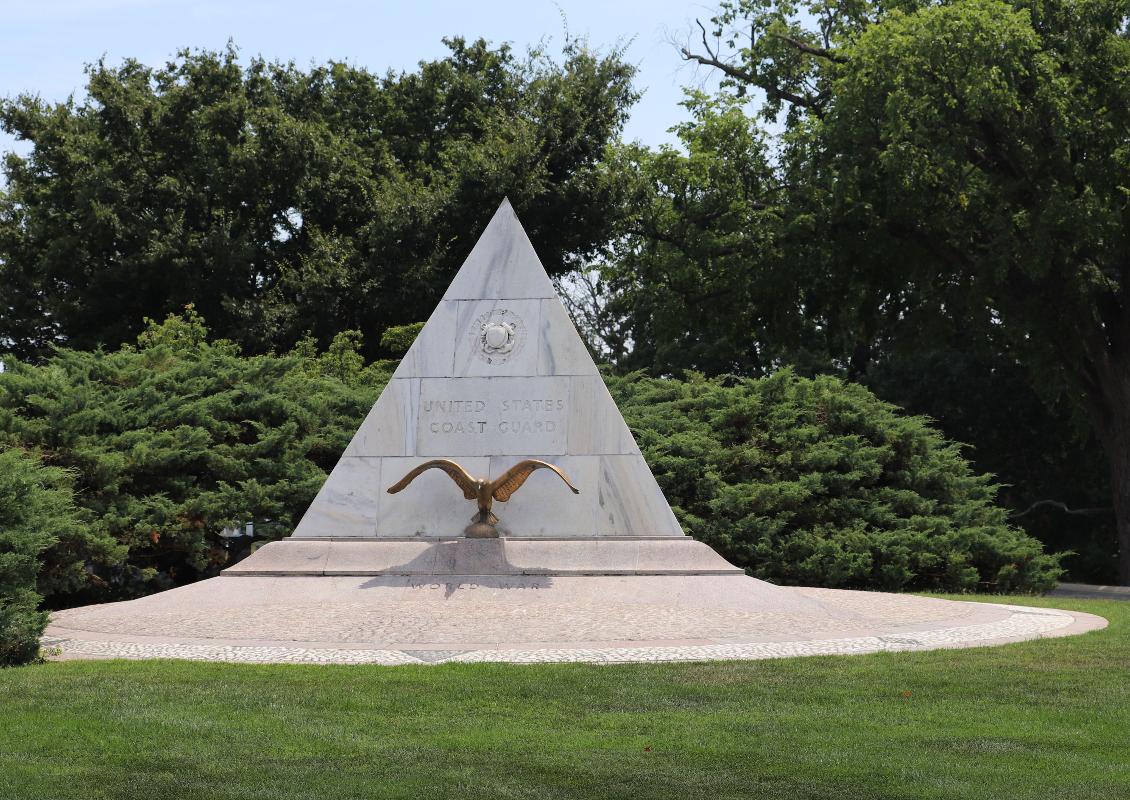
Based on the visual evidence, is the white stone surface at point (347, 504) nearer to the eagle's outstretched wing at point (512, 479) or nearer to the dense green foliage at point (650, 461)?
the eagle's outstretched wing at point (512, 479)

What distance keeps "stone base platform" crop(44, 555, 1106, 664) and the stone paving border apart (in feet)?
0.05

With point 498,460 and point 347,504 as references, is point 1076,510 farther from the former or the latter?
point 347,504

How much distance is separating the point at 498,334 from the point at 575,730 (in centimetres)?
733

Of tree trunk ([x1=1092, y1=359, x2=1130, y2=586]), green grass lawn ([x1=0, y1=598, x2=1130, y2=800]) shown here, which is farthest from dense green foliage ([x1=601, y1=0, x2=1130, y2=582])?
green grass lawn ([x1=0, y1=598, x2=1130, y2=800])

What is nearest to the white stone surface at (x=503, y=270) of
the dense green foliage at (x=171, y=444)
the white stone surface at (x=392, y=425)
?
the white stone surface at (x=392, y=425)

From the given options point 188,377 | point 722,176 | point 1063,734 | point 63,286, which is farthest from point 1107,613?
point 63,286

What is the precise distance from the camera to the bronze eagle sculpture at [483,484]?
12617 millimetres

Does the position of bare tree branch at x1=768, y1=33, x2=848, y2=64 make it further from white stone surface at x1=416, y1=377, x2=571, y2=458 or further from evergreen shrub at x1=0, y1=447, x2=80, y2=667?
evergreen shrub at x1=0, y1=447, x2=80, y2=667

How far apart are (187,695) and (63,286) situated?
24540 mm

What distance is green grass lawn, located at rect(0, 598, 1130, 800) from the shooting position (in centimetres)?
573

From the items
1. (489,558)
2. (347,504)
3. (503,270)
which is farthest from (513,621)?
(503,270)

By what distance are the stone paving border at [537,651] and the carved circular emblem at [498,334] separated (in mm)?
4611

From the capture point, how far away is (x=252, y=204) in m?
30.4

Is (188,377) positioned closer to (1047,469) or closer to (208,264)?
(208,264)
